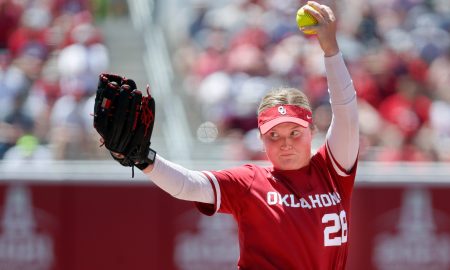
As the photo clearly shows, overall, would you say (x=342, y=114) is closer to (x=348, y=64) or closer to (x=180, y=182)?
(x=180, y=182)

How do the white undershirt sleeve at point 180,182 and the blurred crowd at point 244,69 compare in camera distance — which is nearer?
the white undershirt sleeve at point 180,182

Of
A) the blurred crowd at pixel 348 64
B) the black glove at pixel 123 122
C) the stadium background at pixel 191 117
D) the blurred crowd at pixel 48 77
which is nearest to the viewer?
the black glove at pixel 123 122

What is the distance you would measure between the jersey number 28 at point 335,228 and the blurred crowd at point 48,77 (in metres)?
4.94

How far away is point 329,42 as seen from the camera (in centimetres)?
398

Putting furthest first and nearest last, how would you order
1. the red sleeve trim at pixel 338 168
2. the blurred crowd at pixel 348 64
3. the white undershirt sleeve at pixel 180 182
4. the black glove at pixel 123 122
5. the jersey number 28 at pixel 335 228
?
the blurred crowd at pixel 348 64 → the red sleeve trim at pixel 338 168 → the jersey number 28 at pixel 335 228 → the white undershirt sleeve at pixel 180 182 → the black glove at pixel 123 122

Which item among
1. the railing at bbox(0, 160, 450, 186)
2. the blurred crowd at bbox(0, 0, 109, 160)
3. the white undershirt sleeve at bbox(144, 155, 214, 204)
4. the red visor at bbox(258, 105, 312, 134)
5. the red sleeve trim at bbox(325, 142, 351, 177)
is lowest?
the white undershirt sleeve at bbox(144, 155, 214, 204)

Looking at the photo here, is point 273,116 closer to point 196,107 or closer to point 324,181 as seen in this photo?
point 324,181

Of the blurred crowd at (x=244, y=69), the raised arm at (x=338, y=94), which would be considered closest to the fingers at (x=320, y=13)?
the raised arm at (x=338, y=94)

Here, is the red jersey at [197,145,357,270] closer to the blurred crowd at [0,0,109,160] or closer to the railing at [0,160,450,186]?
the railing at [0,160,450,186]

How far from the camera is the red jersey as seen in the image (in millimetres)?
3955

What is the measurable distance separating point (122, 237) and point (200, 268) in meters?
0.79

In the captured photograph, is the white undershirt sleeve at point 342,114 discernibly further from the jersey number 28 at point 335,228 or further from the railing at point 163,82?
the railing at point 163,82

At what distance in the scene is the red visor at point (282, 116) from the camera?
13.2ft

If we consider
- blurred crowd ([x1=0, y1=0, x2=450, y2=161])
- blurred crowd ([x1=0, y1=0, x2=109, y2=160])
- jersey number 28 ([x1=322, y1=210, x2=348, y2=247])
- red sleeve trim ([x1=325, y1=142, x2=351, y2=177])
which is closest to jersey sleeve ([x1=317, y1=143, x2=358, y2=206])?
red sleeve trim ([x1=325, y1=142, x2=351, y2=177])
